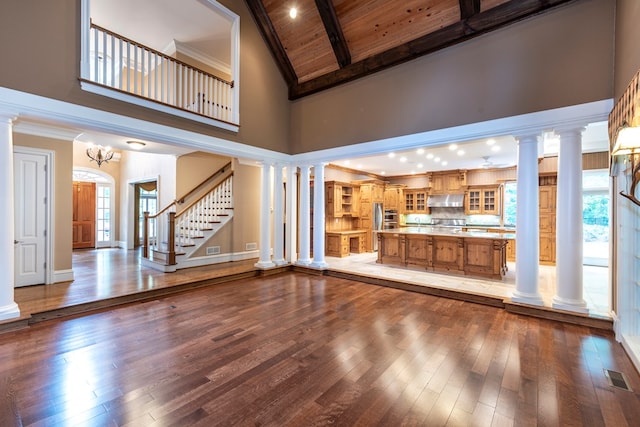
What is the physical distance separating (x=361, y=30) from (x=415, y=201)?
677 centimetres

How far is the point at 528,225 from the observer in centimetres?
382

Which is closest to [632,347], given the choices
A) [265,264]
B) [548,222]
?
[265,264]

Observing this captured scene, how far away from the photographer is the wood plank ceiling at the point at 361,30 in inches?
158

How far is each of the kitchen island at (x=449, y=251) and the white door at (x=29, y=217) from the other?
22.5 ft

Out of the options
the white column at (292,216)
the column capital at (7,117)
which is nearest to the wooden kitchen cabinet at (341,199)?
the white column at (292,216)

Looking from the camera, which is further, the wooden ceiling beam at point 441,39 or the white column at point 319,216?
the white column at point 319,216

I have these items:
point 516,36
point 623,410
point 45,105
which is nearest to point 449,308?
point 623,410

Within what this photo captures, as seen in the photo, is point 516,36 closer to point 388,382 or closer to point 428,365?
point 428,365

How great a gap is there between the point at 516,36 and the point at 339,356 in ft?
15.7

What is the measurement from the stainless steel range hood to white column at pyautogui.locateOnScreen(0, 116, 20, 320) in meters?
10.0

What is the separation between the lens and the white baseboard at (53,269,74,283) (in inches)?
189

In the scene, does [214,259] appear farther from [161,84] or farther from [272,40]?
[272,40]

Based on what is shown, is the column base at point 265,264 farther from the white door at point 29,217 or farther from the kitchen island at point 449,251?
the white door at point 29,217

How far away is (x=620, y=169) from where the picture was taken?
117 inches
